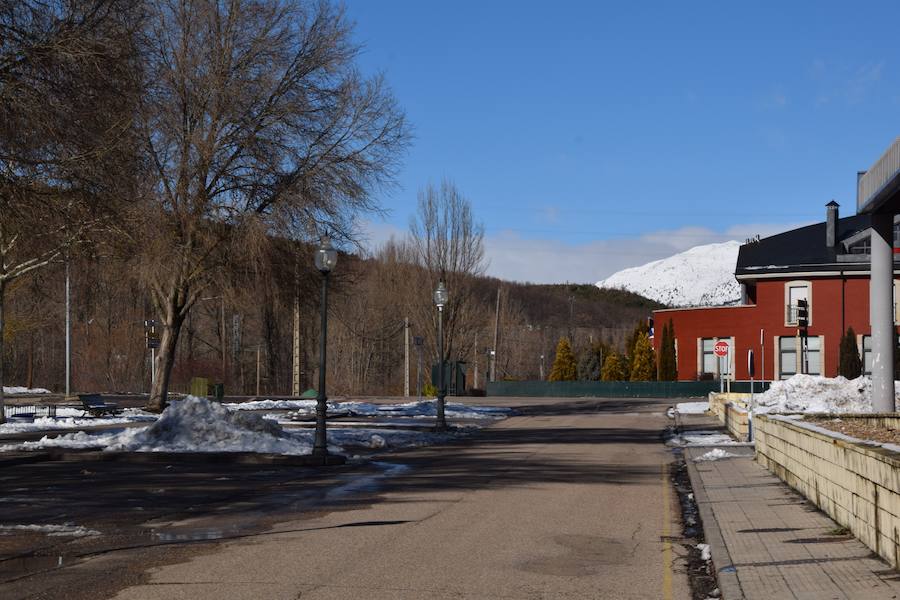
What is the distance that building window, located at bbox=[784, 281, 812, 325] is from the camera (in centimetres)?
6525

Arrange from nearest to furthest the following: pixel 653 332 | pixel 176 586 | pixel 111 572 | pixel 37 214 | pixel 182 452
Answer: pixel 176 586 → pixel 111 572 → pixel 37 214 → pixel 182 452 → pixel 653 332

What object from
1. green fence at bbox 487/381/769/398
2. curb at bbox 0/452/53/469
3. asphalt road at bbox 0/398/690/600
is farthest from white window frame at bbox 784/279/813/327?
curb at bbox 0/452/53/469

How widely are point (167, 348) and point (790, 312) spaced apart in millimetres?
44426

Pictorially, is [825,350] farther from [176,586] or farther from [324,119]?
[176,586]

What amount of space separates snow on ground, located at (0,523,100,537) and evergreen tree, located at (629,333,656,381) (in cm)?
7313

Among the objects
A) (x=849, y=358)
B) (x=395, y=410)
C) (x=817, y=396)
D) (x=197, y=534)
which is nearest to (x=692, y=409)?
(x=817, y=396)

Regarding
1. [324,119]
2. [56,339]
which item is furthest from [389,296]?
[324,119]

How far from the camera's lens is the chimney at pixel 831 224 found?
6650cm

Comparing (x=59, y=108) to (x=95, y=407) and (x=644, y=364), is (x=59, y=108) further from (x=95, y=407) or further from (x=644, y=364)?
(x=644, y=364)

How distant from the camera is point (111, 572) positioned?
9016mm

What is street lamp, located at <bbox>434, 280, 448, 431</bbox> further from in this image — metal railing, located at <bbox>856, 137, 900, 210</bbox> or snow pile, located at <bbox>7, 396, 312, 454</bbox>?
metal railing, located at <bbox>856, 137, 900, 210</bbox>

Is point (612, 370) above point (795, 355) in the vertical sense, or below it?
below

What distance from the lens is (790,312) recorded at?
215 ft

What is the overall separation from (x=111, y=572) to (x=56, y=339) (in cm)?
8070
